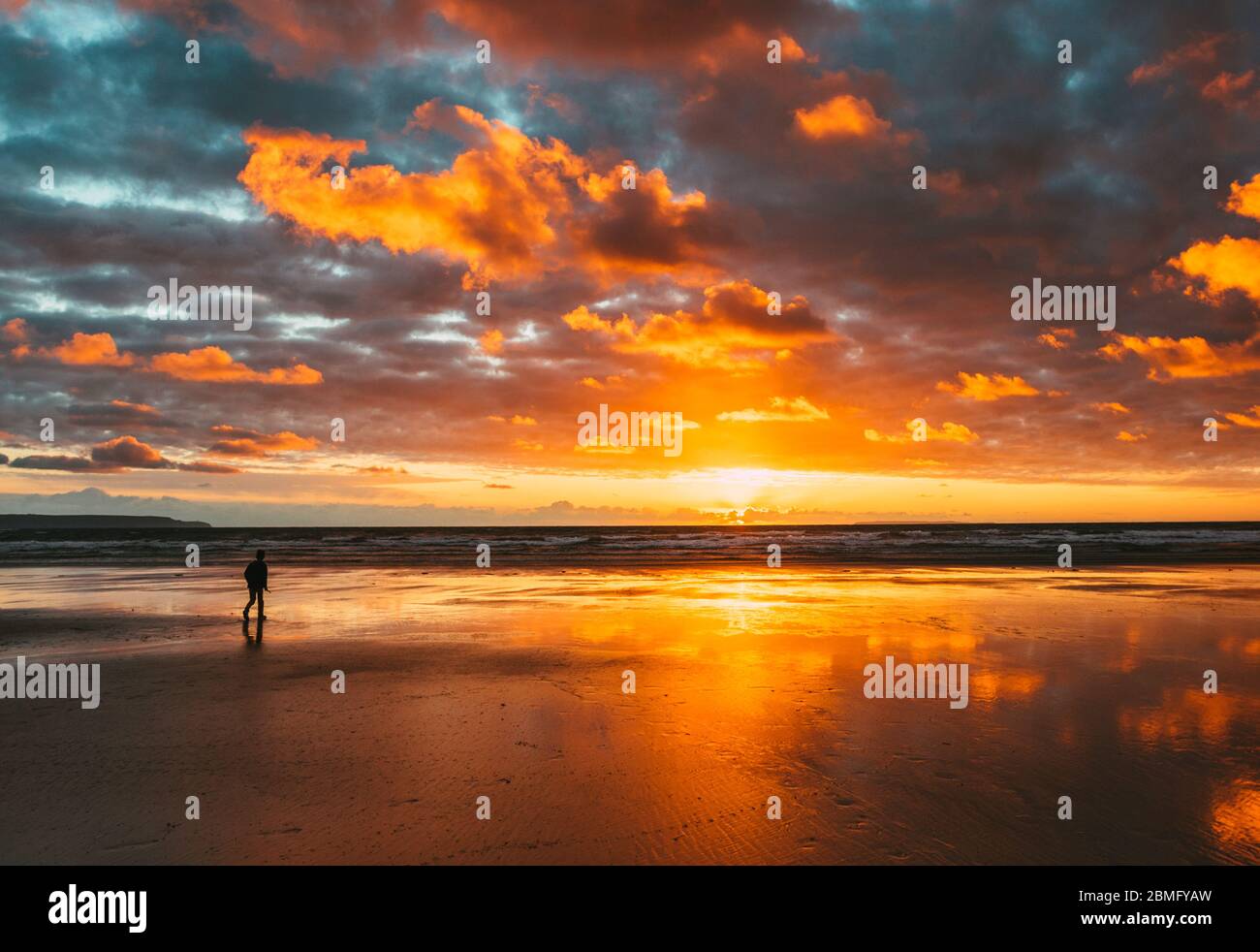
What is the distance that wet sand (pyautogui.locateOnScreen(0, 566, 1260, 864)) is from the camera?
237 inches

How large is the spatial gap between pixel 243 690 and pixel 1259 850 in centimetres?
1227

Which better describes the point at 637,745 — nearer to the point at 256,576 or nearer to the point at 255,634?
the point at 255,634

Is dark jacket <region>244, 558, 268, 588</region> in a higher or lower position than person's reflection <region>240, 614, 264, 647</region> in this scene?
higher

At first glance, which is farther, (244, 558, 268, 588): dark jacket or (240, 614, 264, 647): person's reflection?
(244, 558, 268, 588): dark jacket

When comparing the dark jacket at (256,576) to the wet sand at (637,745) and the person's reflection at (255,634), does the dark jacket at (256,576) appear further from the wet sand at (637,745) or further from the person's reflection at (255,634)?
the wet sand at (637,745)

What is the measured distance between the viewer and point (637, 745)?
847 centimetres

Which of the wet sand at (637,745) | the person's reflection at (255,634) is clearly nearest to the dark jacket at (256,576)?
the person's reflection at (255,634)

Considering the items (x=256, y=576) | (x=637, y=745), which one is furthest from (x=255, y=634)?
(x=637, y=745)

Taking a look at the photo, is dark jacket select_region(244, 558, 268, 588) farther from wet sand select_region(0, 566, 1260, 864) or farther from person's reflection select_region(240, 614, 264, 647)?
wet sand select_region(0, 566, 1260, 864)

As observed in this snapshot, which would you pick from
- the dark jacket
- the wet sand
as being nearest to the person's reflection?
the wet sand
